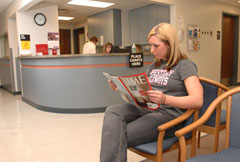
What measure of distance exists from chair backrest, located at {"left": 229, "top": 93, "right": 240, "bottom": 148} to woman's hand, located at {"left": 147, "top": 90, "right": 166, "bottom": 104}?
416 mm

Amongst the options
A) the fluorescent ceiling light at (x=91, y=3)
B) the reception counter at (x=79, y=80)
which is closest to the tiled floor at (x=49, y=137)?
the reception counter at (x=79, y=80)

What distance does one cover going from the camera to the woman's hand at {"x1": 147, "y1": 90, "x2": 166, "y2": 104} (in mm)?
1353

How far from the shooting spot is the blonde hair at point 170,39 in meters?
1.53

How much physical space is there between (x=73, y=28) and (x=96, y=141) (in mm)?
8311

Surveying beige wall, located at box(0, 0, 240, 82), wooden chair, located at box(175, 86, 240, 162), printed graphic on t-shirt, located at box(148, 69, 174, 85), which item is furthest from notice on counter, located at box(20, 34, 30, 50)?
wooden chair, located at box(175, 86, 240, 162)

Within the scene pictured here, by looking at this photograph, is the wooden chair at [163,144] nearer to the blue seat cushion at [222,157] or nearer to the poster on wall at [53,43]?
the blue seat cushion at [222,157]

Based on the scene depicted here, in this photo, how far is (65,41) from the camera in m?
10.2

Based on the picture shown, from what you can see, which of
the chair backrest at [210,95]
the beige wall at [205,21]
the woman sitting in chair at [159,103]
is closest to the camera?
the woman sitting in chair at [159,103]

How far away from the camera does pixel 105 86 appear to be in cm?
414

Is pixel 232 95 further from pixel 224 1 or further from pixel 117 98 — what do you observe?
pixel 224 1

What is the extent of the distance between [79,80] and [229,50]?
16.3ft

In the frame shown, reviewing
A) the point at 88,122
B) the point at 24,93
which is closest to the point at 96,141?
the point at 88,122

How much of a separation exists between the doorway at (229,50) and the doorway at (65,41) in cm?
643

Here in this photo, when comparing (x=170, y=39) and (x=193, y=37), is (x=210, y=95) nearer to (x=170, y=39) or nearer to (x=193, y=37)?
(x=170, y=39)
